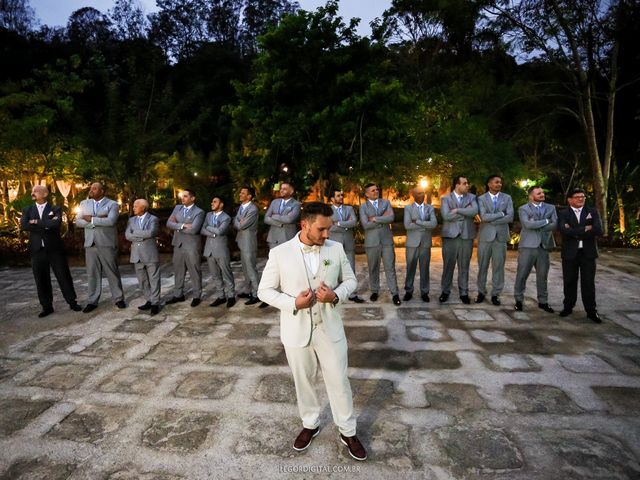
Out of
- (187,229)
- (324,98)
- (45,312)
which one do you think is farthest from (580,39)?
(45,312)

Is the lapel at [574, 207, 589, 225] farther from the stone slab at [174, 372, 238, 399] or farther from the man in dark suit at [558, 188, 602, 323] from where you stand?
the stone slab at [174, 372, 238, 399]

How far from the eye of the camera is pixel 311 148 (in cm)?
985

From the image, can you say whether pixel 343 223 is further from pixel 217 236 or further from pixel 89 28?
pixel 89 28

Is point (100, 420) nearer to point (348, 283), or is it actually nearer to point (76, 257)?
point (348, 283)

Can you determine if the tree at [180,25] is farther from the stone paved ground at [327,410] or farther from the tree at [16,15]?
the stone paved ground at [327,410]

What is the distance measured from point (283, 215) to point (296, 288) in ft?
12.6

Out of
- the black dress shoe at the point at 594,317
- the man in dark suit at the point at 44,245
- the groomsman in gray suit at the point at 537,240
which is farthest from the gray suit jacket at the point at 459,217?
the man in dark suit at the point at 44,245

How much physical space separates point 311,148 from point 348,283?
25.1ft

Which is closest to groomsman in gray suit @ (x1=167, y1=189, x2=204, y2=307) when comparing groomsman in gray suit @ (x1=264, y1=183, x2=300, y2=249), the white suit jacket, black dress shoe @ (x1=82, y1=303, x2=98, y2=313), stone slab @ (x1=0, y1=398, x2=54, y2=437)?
groomsman in gray suit @ (x1=264, y1=183, x2=300, y2=249)

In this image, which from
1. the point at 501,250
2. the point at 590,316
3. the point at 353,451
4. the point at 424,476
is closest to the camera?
the point at 424,476

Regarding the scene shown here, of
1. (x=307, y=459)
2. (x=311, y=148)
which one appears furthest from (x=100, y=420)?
(x=311, y=148)

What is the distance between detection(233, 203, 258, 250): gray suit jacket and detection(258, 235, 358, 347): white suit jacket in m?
3.64

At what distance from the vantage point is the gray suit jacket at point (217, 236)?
6127 millimetres

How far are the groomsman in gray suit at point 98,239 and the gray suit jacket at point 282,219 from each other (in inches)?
93.9
